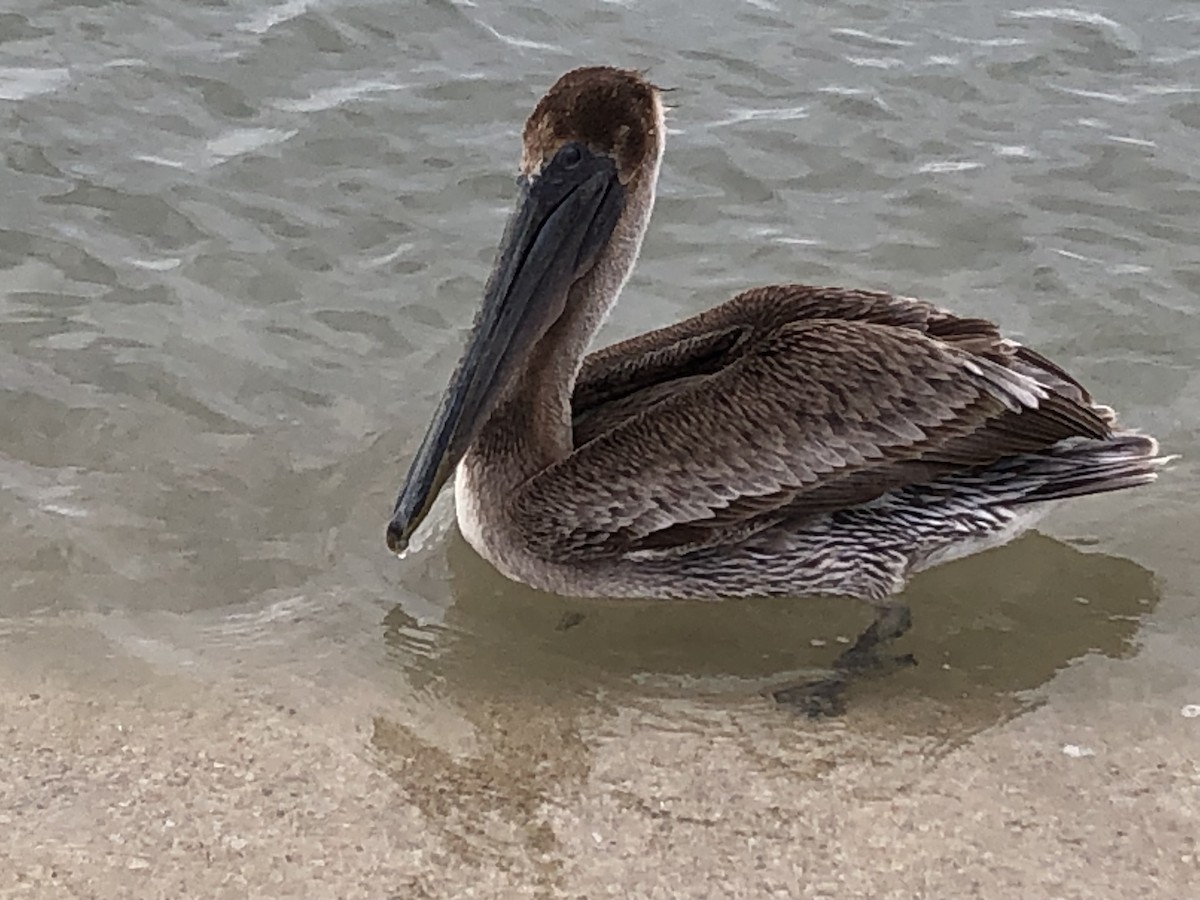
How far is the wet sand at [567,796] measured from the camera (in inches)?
118

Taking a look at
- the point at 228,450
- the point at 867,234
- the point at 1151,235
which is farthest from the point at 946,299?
the point at 228,450

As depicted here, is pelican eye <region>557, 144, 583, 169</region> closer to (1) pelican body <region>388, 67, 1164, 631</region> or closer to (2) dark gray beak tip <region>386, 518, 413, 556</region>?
(1) pelican body <region>388, 67, 1164, 631</region>

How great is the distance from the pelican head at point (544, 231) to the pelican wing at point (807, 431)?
0.26 meters

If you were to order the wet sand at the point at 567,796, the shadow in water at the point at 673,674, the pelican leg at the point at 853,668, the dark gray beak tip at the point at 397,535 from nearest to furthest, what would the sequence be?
the wet sand at the point at 567,796 < the shadow in water at the point at 673,674 < the pelican leg at the point at 853,668 < the dark gray beak tip at the point at 397,535

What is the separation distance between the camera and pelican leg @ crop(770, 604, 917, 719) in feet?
12.0

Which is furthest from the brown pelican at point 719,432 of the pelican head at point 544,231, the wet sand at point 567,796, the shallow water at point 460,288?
the wet sand at point 567,796

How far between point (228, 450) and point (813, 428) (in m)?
1.56

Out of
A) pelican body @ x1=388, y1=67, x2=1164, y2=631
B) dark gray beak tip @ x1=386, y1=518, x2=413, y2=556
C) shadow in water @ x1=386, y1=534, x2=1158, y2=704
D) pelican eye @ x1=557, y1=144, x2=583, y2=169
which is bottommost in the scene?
shadow in water @ x1=386, y1=534, x2=1158, y2=704

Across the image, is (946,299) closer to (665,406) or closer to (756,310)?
(756,310)

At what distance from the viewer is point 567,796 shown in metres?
3.25

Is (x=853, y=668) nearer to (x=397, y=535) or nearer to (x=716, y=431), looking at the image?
(x=716, y=431)

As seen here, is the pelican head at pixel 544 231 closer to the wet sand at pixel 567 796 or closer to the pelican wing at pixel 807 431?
the pelican wing at pixel 807 431

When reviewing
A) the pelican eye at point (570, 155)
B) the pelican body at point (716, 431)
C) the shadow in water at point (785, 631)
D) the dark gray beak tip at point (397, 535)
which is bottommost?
the shadow in water at point (785, 631)

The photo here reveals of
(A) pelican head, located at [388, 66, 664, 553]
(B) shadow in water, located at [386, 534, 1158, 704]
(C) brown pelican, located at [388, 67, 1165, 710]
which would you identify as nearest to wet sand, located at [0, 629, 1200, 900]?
(B) shadow in water, located at [386, 534, 1158, 704]
